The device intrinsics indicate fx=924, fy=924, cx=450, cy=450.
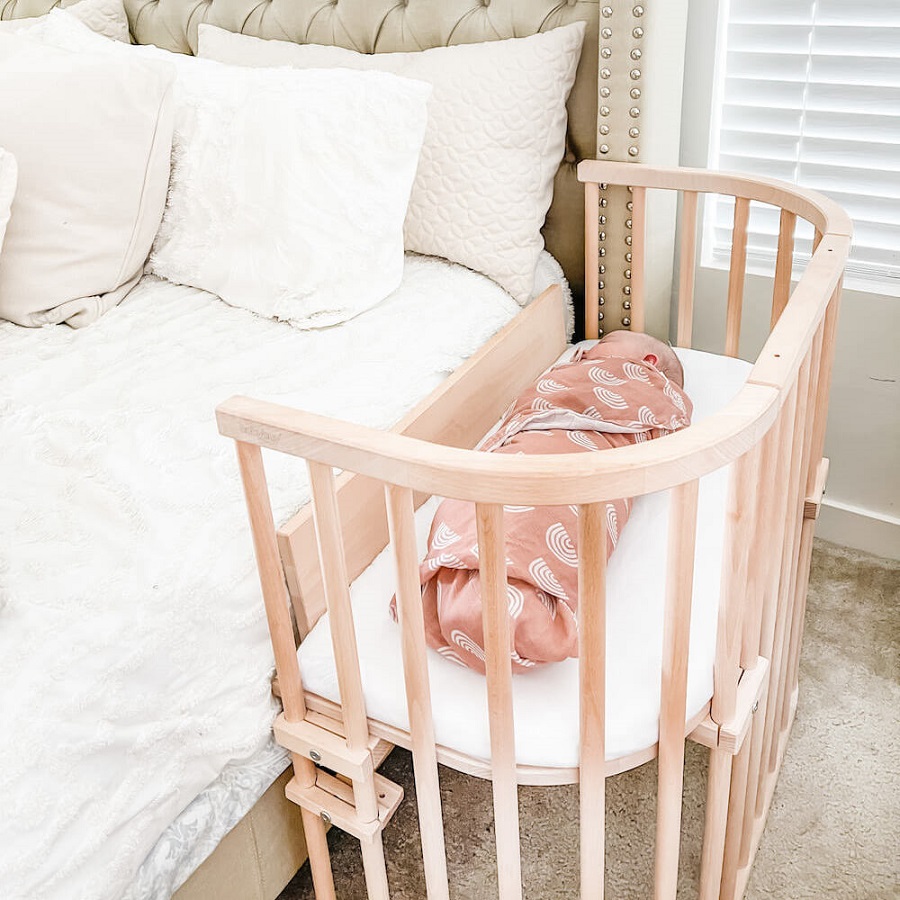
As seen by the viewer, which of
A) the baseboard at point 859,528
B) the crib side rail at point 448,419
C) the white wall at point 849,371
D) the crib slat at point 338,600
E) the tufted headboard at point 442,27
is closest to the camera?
the crib slat at point 338,600

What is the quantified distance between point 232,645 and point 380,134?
0.81 metres

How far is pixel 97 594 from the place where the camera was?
0.96m

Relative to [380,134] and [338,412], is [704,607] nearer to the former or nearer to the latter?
[338,412]

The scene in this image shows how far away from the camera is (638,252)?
1.52 m

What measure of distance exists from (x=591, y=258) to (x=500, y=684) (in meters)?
0.93

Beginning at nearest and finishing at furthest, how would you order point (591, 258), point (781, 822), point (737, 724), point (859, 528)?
1. point (737, 724)
2. point (781, 822)
3. point (591, 258)
4. point (859, 528)

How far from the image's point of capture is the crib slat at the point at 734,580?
81 cm

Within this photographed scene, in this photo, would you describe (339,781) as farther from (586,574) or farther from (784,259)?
(784,259)

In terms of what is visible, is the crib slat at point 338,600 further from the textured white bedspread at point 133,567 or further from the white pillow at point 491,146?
the white pillow at point 491,146

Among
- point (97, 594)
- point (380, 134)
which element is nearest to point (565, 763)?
point (97, 594)

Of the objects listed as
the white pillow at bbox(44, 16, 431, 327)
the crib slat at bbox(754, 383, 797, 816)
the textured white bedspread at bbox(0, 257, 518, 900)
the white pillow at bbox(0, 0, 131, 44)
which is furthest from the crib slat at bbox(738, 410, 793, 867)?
the white pillow at bbox(0, 0, 131, 44)

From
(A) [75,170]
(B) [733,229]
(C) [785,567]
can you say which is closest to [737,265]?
(B) [733,229]

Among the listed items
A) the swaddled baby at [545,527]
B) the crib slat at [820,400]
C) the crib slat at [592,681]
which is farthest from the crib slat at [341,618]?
the crib slat at [820,400]

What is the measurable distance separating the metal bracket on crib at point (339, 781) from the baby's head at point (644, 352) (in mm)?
712
